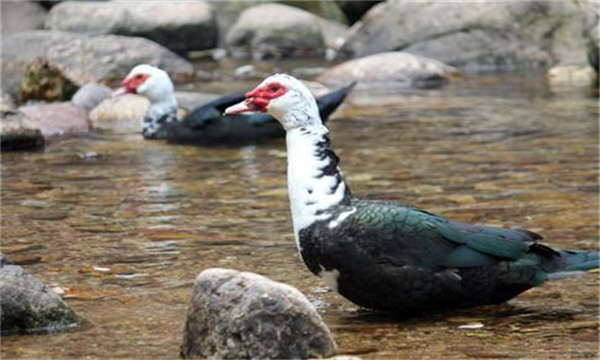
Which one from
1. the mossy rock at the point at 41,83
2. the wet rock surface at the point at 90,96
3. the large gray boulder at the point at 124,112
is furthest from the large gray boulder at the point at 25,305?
the mossy rock at the point at 41,83

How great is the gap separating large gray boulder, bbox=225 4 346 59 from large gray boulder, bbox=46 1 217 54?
575 millimetres

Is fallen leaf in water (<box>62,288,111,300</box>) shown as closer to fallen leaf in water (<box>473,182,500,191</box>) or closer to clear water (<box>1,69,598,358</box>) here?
clear water (<box>1,69,598,358</box>)

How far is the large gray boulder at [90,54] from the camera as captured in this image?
17.2 meters

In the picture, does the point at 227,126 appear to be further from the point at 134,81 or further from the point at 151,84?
the point at 134,81

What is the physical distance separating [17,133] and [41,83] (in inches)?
129

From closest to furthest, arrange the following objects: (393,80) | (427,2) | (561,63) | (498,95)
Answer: (498,95), (393,80), (561,63), (427,2)

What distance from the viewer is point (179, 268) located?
7.15 m

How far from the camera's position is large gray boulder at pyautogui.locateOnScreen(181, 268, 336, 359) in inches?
196

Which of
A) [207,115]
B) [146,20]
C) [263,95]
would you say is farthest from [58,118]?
[146,20]

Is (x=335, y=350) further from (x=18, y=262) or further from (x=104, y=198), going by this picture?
(x=104, y=198)

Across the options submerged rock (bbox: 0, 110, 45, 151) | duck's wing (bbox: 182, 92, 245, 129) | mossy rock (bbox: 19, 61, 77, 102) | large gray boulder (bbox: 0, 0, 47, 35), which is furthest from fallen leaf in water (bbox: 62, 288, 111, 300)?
large gray boulder (bbox: 0, 0, 47, 35)

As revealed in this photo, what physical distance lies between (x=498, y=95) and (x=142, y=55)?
189 inches

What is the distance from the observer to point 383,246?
591 centimetres

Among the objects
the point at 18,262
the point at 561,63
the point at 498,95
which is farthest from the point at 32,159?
the point at 561,63
